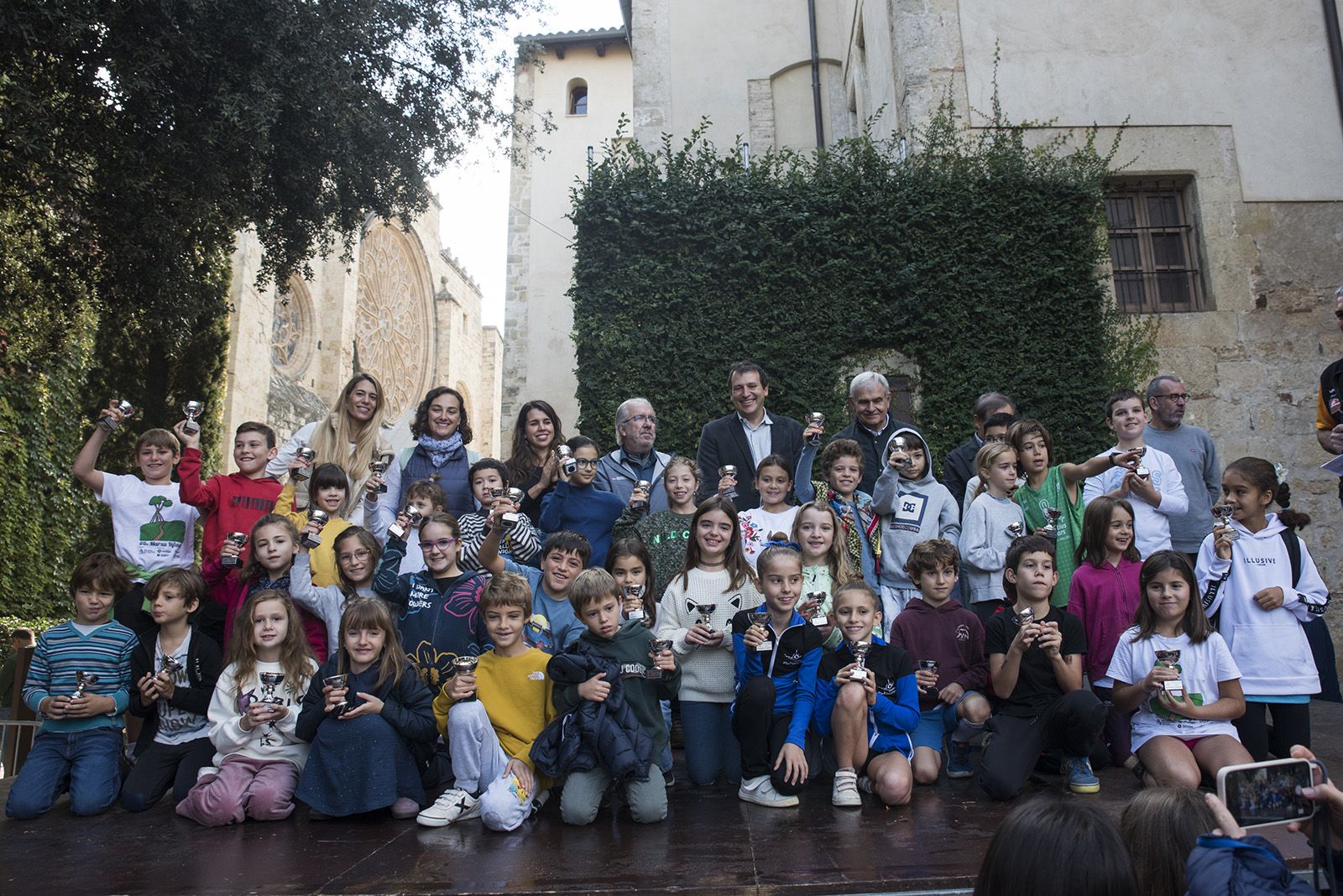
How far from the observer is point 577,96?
85.5ft

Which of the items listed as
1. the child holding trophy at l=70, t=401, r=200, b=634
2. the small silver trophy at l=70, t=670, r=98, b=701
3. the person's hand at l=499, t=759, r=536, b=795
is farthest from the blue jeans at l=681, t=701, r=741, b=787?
the child holding trophy at l=70, t=401, r=200, b=634

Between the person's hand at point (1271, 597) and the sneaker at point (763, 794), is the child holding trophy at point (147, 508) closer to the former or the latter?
the sneaker at point (763, 794)

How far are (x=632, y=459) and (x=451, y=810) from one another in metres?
3.06

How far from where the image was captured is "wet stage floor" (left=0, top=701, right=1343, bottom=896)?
3.52 meters

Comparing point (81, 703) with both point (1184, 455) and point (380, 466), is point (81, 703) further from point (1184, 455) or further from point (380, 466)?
point (1184, 455)

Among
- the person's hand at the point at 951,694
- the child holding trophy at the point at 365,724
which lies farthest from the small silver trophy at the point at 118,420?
the person's hand at the point at 951,694

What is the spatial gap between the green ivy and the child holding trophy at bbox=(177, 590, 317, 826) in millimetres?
6459

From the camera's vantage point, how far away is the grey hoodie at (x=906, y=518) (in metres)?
6.11

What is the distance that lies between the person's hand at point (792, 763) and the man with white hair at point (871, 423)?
244cm

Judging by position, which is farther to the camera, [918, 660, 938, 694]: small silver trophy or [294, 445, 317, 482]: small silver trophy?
[294, 445, 317, 482]: small silver trophy

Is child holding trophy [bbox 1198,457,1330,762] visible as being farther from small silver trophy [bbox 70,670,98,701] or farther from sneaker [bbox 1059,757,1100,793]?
small silver trophy [bbox 70,670,98,701]

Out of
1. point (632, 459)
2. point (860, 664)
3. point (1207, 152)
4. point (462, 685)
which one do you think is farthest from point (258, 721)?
point (1207, 152)

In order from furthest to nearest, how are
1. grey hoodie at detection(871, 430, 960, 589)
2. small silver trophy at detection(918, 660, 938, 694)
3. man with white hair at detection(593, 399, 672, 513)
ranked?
man with white hair at detection(593, 399, 672, 513) < grey hoodie at detection(871, 430, 960, 589) < small silver trophy at detection(918, 660, 938, 694)

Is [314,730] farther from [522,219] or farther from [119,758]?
[522,219]
